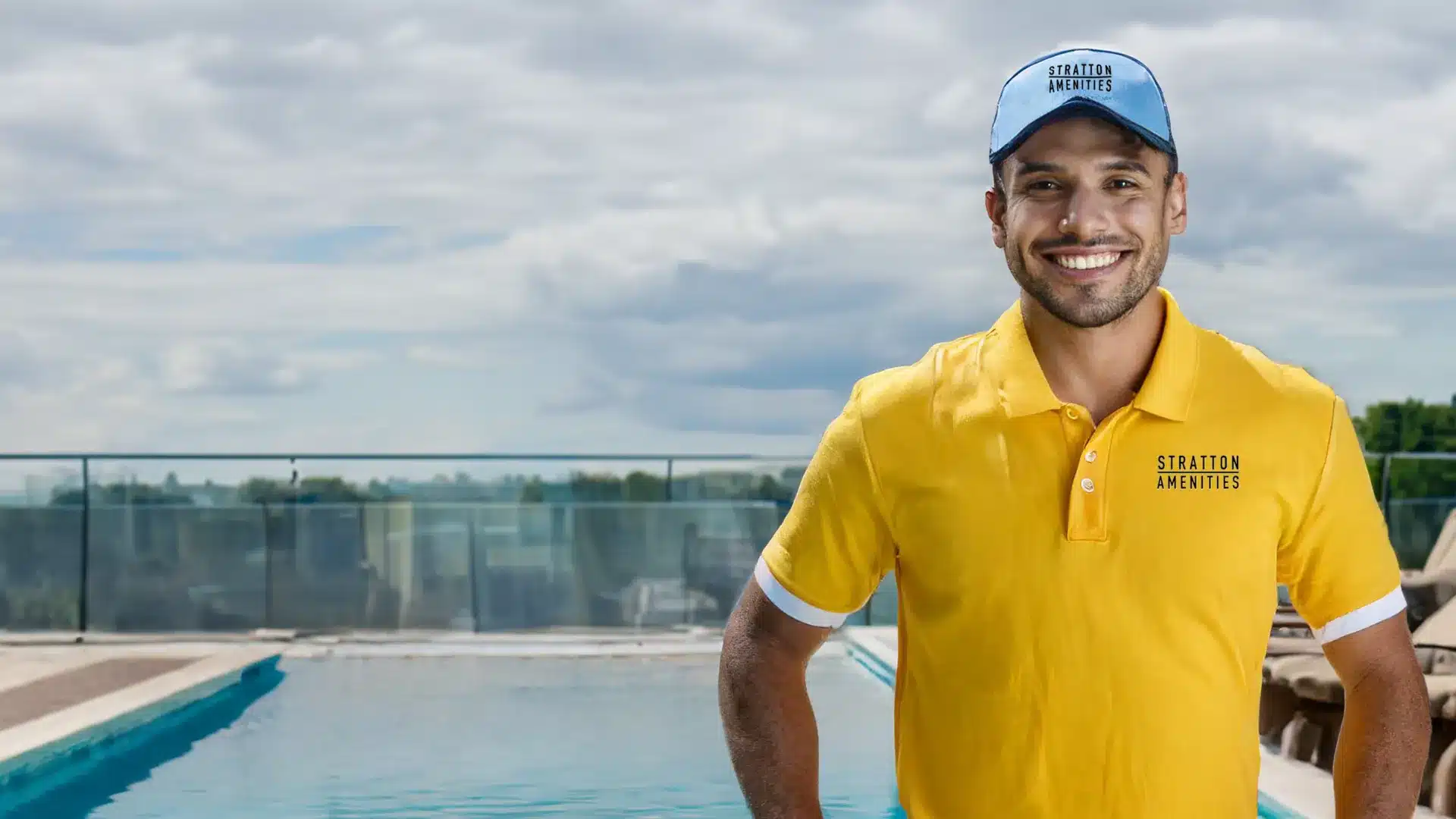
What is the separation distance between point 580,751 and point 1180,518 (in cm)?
656

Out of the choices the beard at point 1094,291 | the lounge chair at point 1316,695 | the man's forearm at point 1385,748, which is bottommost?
the lounge chair at point 1316,695

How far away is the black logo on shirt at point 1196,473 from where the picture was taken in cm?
152

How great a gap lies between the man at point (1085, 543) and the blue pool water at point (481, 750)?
512 cm

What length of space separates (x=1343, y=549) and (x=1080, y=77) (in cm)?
52

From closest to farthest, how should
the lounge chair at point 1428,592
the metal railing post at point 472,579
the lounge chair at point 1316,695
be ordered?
the lounge chair at point 1316,695, the lounge chair at point 1428,592, the metal railing post at point 472,579

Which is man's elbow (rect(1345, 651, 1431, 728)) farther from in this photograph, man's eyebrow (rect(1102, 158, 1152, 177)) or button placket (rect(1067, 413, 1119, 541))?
man's eyebrow (rect(1102, 158, 1152, 177))

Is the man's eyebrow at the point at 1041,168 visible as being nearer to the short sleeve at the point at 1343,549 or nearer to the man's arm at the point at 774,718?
the short sleeve at the point at 1343,549

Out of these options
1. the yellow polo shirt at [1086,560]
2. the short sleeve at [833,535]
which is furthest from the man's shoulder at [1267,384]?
the short sleeve at [833,535]

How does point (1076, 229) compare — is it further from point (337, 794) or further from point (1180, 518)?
point (337, 794)

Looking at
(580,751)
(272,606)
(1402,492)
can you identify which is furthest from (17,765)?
(1402,492)

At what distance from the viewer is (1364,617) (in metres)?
1.57

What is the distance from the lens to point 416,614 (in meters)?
11.4

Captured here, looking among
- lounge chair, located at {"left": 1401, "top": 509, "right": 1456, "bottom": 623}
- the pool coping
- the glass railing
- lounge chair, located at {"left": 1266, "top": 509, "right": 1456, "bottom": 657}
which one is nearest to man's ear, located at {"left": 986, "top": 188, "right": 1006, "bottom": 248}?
lounge chair, located at {"left": 1266, "top": 509, "right": 1456, "bottom": 657}

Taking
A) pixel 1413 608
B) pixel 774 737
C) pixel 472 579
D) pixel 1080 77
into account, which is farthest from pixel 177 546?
pixel 1080 77
